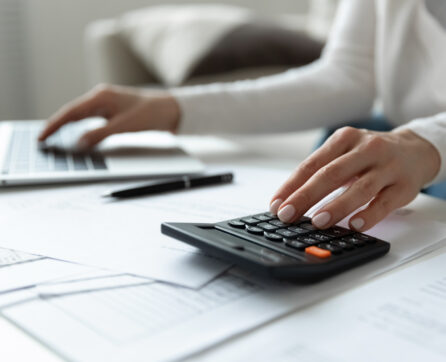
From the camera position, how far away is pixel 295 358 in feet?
0.80

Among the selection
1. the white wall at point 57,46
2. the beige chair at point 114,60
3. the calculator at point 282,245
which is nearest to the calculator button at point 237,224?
the calculator at point 282,245

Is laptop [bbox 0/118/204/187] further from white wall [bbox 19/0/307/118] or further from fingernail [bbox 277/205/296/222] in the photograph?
white wall [bbox 19/0/307/118]

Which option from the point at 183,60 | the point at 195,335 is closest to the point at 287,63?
the point at 183,60

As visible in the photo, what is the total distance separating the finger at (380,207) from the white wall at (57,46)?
2094mm

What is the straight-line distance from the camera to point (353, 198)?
0.40 meters

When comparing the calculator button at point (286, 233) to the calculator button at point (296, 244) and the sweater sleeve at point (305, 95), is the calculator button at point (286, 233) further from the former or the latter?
the sweater sleeve at point (305, 95)

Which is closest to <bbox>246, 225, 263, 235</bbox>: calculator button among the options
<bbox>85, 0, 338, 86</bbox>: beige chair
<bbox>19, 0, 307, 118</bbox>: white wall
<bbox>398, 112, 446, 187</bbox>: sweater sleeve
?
<bbox>398, 112, 446, 187</bbox>: sweater sleeve

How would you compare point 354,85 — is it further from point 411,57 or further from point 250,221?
point 250,221

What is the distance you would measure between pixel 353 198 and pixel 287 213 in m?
0.06

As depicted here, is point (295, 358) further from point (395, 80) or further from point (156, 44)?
point (156, 44)

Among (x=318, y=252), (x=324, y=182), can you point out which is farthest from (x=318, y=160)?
(x=318, y=252)

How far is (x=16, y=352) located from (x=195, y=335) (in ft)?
0.30

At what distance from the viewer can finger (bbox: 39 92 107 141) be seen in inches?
28.3

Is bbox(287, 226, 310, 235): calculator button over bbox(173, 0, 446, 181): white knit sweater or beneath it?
beneath
